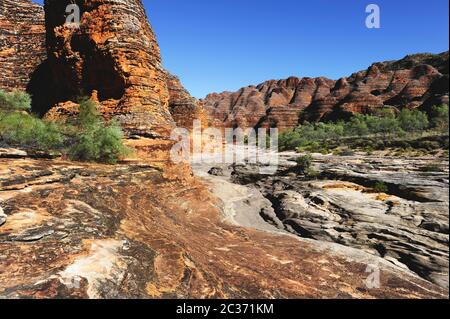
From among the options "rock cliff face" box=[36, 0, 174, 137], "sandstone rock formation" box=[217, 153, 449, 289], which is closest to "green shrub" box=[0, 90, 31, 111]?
"rock cliff face" box=[36, 0, 174, 137]

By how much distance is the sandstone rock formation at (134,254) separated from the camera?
5383 mm

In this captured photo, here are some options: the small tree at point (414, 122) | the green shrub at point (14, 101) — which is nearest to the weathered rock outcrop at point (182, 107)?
the green shrub at point (14, 101)

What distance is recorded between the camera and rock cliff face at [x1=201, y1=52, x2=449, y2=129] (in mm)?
93800

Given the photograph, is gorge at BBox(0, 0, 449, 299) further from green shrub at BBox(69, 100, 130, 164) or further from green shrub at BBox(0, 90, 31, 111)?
green shrub at BBox(0, 90, 31, 111)

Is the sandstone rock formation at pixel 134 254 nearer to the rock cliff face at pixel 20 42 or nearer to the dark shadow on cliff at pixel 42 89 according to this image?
the dark shadow on cliff at pixel 42 89

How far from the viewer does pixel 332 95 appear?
123 meters

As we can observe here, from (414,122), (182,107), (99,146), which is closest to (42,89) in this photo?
(99,146)

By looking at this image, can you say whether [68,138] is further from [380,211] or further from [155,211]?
[380,211]

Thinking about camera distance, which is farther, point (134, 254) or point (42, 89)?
point (42, 89)

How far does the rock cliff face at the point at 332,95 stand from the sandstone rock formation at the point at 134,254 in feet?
222

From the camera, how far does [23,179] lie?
8961 mm

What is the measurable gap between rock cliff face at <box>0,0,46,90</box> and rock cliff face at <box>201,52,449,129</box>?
222ft

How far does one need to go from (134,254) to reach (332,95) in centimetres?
12773
